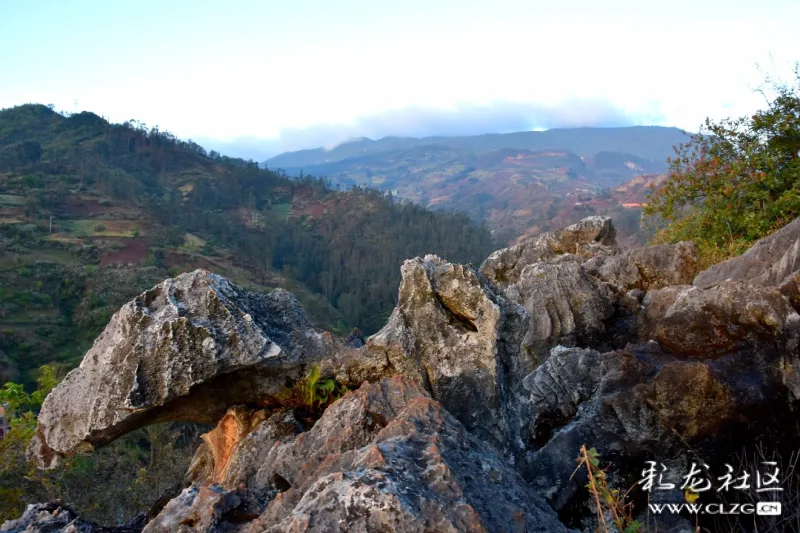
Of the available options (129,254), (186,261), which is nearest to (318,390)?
(186,261)

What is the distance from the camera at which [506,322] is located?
16.9 ft

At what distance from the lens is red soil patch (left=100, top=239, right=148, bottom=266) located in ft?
180

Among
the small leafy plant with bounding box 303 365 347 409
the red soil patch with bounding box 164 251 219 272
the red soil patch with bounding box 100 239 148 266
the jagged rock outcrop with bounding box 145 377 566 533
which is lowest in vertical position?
the red soil patch with bounding box 164 251 219 272

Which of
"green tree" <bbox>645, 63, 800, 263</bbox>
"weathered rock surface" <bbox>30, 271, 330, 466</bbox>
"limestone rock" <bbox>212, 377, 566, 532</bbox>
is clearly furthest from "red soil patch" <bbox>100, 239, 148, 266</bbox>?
"limestone rock" <bbox>212, 377, 566, 532</bbox>

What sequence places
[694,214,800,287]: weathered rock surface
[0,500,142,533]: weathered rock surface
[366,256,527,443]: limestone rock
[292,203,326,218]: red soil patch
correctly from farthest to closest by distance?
1. [292,203,326,218]: red soil patch
2. [694,214,800,287]: weathered rock surface
3. [366,256,527,443]: limestone rock
4. [0,500,142,533]: weathered rock surface

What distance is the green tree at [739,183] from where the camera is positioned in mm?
11062

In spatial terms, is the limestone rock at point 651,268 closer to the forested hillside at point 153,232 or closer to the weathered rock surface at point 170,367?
the weathered rock surface at point 170,367

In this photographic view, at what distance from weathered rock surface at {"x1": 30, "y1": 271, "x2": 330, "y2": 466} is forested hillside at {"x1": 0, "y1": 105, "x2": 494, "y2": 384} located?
29.2m

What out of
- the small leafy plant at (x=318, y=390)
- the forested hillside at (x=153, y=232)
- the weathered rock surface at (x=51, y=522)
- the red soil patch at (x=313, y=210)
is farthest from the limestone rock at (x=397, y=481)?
the red soil patch at (x=313, y=210)

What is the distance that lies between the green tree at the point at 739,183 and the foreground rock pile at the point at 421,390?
6245 mm

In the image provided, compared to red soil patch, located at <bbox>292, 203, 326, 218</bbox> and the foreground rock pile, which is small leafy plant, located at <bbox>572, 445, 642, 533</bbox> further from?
red soil patch, located at <bbox>292, 203, 326, 218</bbox>

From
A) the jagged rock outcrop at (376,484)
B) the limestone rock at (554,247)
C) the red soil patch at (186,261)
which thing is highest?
the jagged rock outcrop at (376,484)

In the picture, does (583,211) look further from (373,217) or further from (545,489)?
(545,489)

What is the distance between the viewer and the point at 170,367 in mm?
4227
